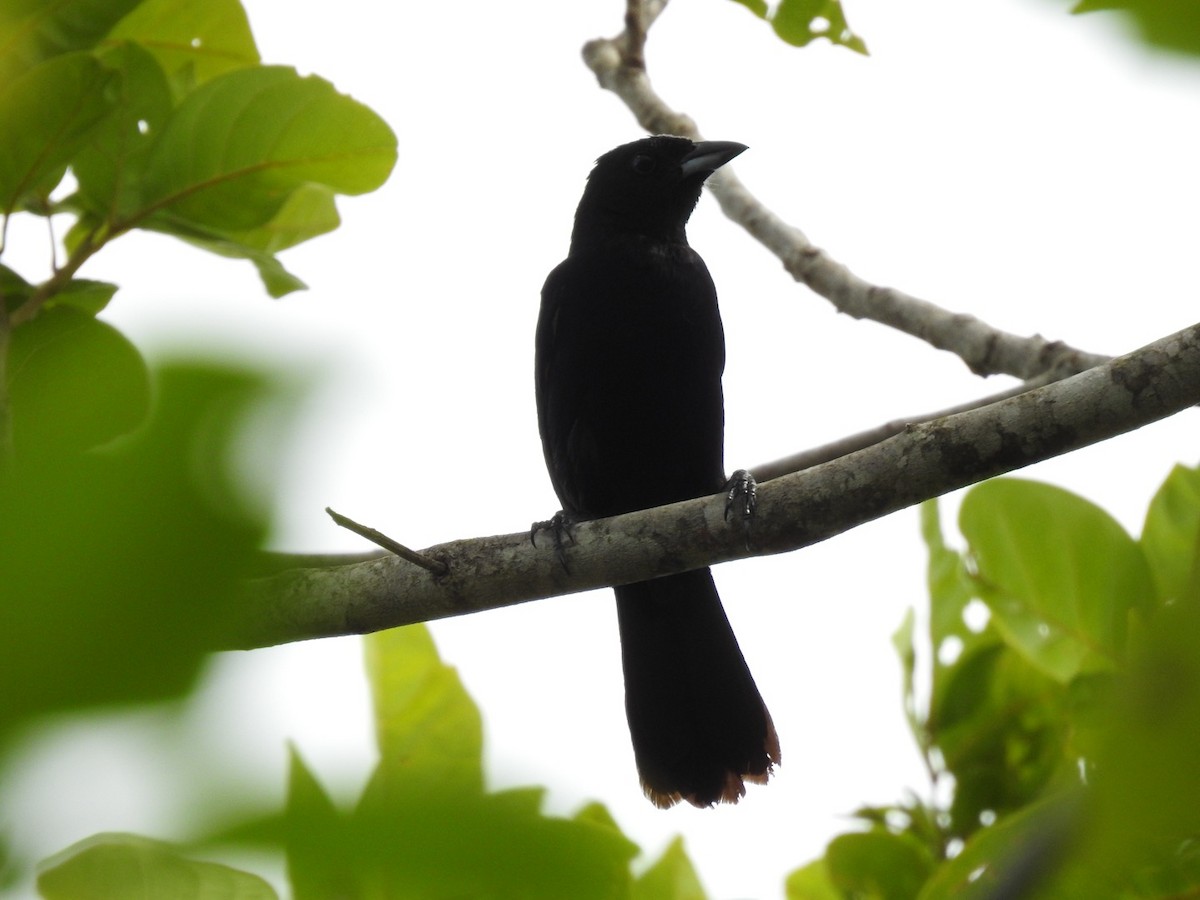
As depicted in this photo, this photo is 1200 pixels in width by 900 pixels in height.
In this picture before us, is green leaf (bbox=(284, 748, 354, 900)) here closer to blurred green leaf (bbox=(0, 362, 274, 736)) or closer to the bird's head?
blurred green leaf (bbox=(0, 362, 274, 736))

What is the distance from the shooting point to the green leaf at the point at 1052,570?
2.78m

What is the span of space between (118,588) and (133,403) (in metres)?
0.14

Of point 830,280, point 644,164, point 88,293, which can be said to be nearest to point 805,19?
point 830,280

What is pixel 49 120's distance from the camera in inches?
107

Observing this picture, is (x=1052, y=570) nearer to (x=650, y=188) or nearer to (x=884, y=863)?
(x=884, y=863)

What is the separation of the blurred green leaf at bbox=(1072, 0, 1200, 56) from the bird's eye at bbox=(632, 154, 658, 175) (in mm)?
4710

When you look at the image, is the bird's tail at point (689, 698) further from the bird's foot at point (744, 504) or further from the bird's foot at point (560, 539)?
the bird's foot at point (744, 504)

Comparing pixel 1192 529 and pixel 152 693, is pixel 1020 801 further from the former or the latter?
pixel 152 693

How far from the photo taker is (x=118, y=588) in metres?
0.40

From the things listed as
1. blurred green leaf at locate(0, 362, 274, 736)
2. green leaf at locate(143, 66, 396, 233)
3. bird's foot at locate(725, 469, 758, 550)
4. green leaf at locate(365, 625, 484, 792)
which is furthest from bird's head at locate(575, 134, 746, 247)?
blurred green leaf at locate(0, 362, 274, 736)

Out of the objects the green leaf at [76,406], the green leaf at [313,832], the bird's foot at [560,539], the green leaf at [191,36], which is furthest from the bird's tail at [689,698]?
the green leaf at [313,832]

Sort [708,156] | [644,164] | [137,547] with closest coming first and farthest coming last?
1. [137,547]
2. [708,156]
3. [644,164]

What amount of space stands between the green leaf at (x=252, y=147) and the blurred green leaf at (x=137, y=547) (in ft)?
8.99

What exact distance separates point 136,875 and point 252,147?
8.80 ft
